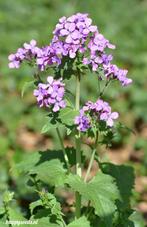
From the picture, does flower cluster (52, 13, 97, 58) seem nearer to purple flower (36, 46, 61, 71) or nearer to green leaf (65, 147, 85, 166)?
purple flower (36, 46, 61, 71)

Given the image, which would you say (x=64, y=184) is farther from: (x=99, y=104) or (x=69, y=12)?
(x=69, y=12)

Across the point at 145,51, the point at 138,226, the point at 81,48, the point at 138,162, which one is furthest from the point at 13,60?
the point at 145,51

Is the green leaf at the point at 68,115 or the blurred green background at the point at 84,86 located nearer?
the green leaf at the point at 68,115

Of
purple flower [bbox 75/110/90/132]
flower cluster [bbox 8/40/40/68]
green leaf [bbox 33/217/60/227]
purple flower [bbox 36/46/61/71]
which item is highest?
flower cluster [bbox 8/40/40/68]

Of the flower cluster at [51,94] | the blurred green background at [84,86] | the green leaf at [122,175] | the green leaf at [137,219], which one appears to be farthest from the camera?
the blurred green background at [84,86]

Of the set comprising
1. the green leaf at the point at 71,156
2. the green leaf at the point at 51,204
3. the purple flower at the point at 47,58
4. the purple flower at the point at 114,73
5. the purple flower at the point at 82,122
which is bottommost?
the green leaf at the point at 51,204

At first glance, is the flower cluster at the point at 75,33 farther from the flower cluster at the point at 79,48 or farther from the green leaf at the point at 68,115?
the green leaf at the point at 68,115

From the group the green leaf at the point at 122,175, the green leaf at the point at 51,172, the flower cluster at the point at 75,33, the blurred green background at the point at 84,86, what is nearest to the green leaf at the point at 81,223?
the green leaf at the point at 51,172

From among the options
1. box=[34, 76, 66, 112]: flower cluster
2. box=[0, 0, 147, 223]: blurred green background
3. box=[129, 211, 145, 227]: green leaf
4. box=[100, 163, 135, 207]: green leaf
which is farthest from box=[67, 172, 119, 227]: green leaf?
box=[0, 0, 147, 223]: blurred green background

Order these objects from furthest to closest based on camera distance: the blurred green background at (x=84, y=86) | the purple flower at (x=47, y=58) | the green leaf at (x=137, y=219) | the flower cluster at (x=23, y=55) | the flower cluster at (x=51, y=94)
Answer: the blurred green background at (x=84, y=86) < the green leaf at (x=137, y=219) < the flower cluster at (x=23, y=55) < the purple flower at (x=47, y=58) < the flower cluster at (x=51, y=94)
